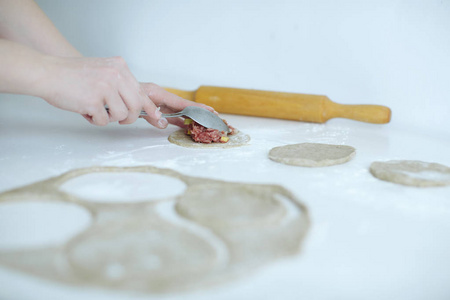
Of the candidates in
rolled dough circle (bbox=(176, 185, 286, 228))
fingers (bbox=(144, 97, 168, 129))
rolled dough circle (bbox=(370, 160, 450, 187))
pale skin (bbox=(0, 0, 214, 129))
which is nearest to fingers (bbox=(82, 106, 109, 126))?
pale skin (bbox=(0, 0, 214, 129))

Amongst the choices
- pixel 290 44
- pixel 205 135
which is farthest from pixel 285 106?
pixel 205 135

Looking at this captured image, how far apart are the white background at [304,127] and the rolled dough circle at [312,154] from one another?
3 cm

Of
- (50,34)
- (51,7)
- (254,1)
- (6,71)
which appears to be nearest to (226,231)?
(6,71)

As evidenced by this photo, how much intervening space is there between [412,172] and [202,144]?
0.58m

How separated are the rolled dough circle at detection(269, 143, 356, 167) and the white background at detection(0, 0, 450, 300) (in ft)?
0.10

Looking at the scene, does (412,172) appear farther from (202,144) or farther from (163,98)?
(163,98)

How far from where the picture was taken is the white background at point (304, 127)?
678 millimetres

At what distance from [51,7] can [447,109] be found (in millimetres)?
1986

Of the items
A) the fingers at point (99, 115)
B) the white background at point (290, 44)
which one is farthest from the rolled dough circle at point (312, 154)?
the white background at point (290, 44)

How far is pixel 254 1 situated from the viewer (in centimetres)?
197

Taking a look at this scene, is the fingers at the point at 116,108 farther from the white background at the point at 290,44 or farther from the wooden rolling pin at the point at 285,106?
the white background at the point at 290,44

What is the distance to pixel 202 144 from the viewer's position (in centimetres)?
136

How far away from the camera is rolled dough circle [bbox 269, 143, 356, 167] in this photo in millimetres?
1170

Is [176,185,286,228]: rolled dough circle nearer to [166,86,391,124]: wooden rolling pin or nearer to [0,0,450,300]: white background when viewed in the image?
[0,0,450,300]: white background
